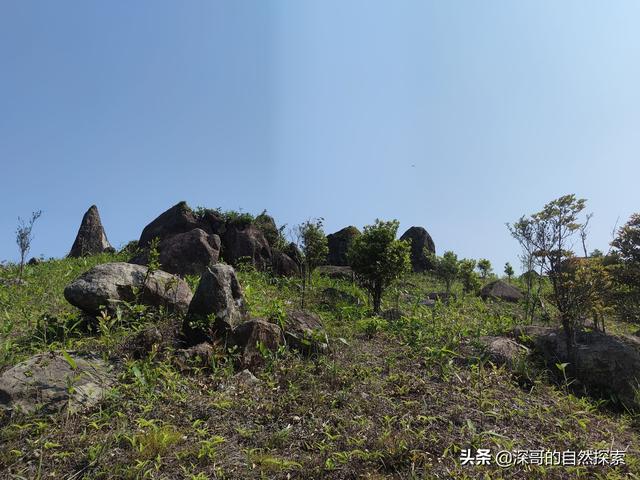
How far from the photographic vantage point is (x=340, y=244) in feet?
95.6

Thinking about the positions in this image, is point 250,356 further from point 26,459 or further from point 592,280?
point 592,280

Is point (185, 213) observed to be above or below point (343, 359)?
above

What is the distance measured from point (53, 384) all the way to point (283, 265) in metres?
15.1

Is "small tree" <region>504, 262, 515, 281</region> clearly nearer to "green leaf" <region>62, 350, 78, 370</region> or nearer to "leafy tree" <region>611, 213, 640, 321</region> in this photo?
"leafy tree" <region>611, 213, 640, 321</region>

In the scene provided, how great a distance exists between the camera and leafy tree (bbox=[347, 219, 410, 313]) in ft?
47.3

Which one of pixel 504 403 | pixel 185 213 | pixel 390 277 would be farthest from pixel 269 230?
pixel 504 403

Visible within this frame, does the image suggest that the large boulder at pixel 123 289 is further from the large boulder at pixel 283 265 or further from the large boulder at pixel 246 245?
the large boulder at pixel 283 265

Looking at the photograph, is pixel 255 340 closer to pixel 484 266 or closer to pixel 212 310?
pixel 212 310

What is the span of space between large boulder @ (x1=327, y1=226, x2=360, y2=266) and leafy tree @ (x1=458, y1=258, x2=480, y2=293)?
798 cm

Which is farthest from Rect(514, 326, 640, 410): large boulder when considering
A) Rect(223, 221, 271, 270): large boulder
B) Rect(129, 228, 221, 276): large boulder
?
Rect(223, 221, 271, 270): large boulder

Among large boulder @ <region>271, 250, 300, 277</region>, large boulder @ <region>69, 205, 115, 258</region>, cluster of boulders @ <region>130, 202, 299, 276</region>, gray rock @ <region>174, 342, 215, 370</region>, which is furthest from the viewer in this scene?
large boulder @ <region>69, 205, 115, 258</region>

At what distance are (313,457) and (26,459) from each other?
3192 mm

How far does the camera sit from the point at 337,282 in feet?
67.0

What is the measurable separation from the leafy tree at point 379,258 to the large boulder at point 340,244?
1269cm
